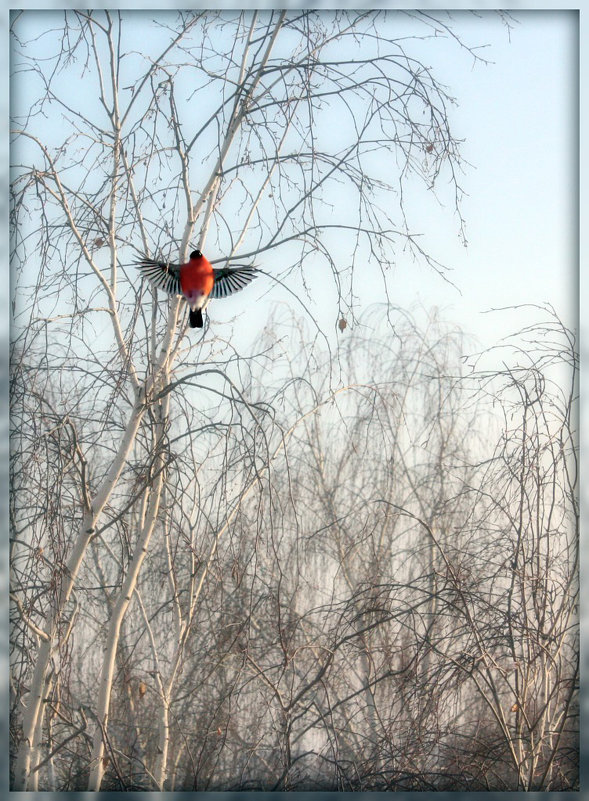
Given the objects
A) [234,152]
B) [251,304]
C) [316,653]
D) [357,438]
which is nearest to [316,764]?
[316,653]

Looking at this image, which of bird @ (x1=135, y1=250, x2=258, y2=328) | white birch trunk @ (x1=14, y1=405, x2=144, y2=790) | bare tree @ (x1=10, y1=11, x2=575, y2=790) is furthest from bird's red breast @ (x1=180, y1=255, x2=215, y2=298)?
white birch trunk @ (x1=14, y1=405, x2=144, y2=790)

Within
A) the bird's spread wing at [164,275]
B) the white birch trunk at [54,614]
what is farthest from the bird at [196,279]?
the white birch trunk at [54,614]

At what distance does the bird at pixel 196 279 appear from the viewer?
7.36ft

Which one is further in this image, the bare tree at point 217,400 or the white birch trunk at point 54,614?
the bare tree at point 217,400

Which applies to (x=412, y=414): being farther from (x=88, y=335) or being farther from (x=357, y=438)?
(x=88, y=335)

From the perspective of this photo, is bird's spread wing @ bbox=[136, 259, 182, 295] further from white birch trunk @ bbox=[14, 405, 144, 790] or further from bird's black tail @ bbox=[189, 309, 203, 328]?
white birch trunk @ bbox=[14, 405, 144, 790]

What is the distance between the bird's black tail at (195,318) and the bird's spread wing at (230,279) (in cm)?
6

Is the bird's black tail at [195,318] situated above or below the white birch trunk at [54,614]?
above

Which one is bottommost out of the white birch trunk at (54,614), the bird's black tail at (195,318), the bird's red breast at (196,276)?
the white birch trunk at (54,614)

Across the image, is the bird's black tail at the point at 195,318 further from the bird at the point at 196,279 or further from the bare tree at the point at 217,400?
the bare tree at the point at 217,400

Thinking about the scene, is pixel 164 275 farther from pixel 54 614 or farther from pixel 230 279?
pixel 54 614

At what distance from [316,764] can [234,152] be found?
1559mm

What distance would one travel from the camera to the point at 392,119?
2418 millimetres

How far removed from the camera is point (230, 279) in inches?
90.5
